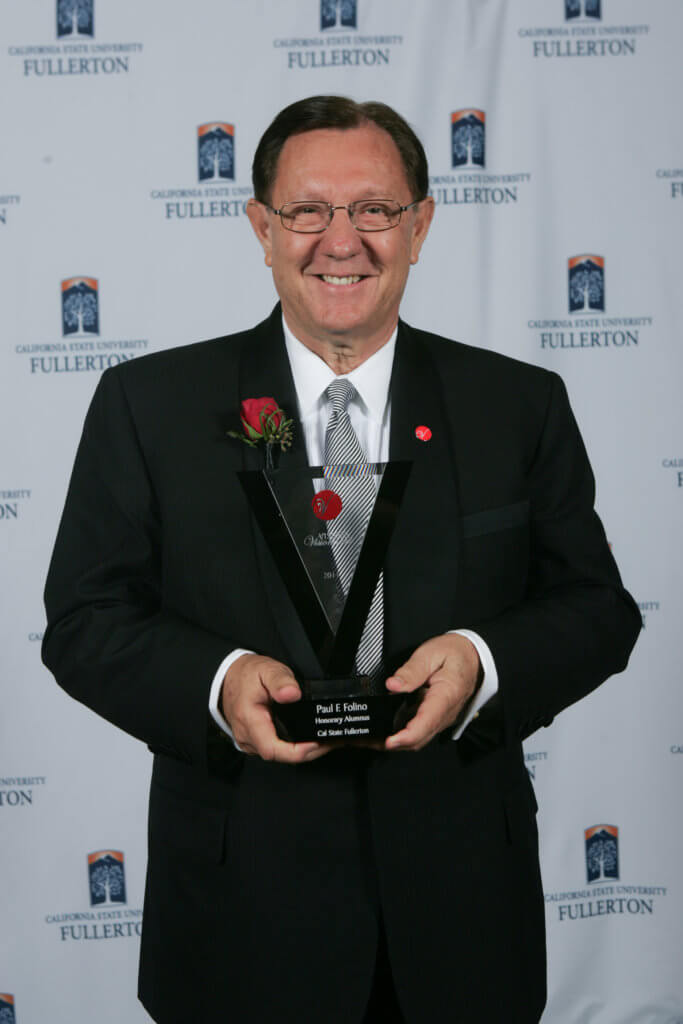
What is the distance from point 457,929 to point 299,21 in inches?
103

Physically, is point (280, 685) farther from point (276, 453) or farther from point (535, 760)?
point (535, 760)

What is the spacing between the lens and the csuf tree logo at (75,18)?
117 inches

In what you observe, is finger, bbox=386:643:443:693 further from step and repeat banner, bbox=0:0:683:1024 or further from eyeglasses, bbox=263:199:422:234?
step and repeat banner, bbox=0:0:683:1024

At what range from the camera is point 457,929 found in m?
1.61

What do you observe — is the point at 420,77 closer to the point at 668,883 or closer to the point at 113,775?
the point at 113,775

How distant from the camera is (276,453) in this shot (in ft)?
5.25

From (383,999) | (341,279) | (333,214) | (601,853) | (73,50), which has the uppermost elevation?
(73,50)

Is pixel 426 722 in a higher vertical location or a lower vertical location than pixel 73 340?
lower

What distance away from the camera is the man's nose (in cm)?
168

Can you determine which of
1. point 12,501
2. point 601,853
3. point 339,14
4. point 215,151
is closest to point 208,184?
point 215,151

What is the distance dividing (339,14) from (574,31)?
0.73 m

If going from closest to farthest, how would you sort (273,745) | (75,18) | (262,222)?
(273,745), (262,222), (75,18)

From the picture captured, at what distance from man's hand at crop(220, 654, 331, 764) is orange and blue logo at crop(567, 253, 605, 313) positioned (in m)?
2.09

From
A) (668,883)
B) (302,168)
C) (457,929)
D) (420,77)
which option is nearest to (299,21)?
(420,77)
